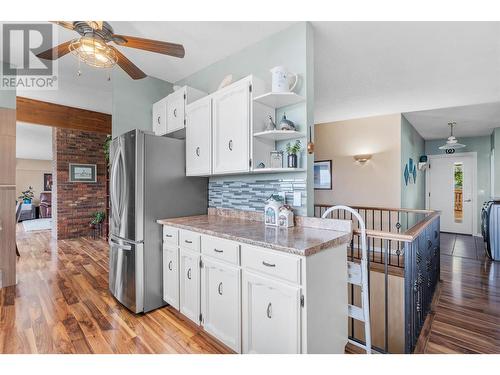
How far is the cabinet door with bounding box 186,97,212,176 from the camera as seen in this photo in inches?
95.4

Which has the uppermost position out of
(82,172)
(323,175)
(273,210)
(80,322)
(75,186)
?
(82,172)

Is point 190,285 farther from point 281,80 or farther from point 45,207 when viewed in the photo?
point 45,207

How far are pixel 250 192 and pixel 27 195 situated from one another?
36.5 ft

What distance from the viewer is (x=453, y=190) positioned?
6727mm

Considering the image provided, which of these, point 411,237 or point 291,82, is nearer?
point 411,237

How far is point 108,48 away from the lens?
73.3 inches

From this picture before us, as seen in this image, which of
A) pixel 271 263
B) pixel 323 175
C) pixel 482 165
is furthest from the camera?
pixel 482 165

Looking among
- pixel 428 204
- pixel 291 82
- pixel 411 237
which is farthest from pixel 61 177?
pixel 428 204

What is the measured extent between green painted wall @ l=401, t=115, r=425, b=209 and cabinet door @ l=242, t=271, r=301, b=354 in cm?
422

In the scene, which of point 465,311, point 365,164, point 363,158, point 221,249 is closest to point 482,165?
point 365,164
